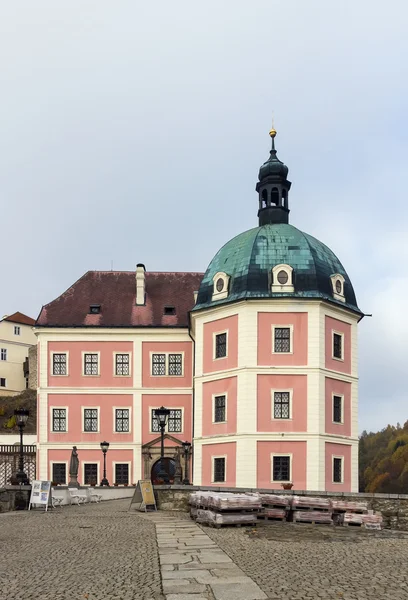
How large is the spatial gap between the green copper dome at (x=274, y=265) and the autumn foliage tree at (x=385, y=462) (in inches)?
2628

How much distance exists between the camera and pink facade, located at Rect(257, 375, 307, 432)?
108 feet

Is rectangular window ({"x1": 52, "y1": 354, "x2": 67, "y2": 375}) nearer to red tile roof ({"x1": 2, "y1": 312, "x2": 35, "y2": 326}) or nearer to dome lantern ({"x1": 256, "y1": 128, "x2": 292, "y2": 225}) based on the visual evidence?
dome lantern ({"x1": 256, "y1": 128, "x2": 292, "y2": 225})

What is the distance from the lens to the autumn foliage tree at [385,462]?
9925 cm

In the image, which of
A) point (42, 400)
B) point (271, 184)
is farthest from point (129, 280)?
point (271, 184)

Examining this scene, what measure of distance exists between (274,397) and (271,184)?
39.9 feet

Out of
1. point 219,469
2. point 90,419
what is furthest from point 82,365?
point 219,469

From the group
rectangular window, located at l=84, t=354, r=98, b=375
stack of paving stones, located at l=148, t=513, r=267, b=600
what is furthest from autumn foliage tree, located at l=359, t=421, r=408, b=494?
stack of paving stones, located at l=148, t=513, r=267, b=600

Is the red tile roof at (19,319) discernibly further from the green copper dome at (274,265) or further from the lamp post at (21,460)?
the lamp post at (21,460)

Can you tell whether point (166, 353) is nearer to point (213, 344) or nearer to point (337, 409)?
point (213, 344)

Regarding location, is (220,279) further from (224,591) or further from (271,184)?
(224,591)

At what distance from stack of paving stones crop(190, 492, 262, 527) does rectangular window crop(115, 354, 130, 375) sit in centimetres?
2535

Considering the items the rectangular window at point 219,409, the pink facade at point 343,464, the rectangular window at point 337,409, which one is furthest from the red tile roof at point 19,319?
the pink facade at point 343,464

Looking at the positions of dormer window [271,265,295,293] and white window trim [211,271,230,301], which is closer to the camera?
dormer window [271,265,295,293]

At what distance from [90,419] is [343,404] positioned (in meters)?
15.8
